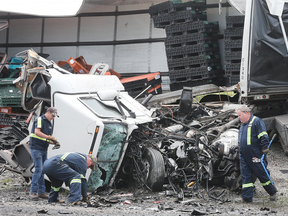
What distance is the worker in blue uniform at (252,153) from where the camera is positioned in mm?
6379

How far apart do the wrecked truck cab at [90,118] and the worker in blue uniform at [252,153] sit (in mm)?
1338

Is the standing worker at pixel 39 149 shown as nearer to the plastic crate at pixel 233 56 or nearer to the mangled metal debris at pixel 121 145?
the mangled metal debris at pixel 121 145

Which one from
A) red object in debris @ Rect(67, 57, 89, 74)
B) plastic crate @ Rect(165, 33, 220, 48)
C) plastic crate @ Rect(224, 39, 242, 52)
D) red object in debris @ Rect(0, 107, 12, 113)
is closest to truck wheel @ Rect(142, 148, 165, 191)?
plastic crate @ Rect(224, 39, 242, 52)

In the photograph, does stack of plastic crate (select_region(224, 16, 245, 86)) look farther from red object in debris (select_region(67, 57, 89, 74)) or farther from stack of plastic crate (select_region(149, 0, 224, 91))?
red object in debris (select_region(67, 57, 89, 74))

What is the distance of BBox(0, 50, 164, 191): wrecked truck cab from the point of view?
695cm

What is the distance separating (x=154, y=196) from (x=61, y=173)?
1.61m

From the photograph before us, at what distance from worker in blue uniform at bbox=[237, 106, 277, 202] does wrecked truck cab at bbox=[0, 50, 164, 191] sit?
4.39 feet

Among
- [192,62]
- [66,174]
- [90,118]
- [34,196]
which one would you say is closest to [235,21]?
[192,62]

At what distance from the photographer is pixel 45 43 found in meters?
16.1

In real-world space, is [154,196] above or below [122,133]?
below

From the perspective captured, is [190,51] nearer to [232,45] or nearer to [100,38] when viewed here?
[232,45]

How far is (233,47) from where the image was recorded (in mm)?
11547

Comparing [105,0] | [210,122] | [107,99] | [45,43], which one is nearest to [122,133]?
[107,99]

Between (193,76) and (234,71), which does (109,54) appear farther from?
(234,71)
